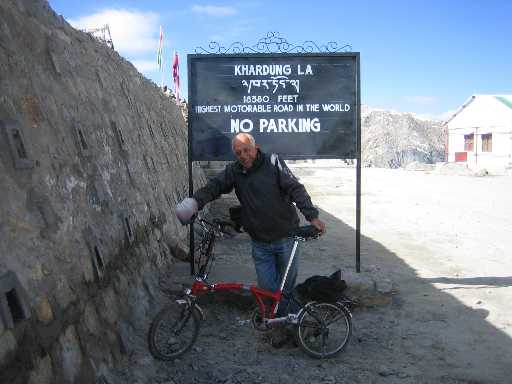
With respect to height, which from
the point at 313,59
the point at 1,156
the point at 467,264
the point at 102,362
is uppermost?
the point at 313,59

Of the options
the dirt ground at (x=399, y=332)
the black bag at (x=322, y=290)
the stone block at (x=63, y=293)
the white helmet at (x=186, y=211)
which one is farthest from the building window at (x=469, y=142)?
the stone block at (x=63, y=293)

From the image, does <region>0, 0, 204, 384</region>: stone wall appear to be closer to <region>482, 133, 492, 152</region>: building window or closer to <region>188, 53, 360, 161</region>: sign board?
<region>188, 53, 360, 161</region>: sign board

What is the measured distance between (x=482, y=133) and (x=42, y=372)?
156 feet

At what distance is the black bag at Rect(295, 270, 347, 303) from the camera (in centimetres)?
475

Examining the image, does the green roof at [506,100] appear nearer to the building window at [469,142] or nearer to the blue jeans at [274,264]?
the building window at [469,142]

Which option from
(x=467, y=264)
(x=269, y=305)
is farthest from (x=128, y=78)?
(x=467, y=264)

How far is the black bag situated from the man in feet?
Result: 0.49

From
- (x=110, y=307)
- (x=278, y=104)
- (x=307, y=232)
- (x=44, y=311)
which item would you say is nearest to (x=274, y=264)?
(x=307, y=232)

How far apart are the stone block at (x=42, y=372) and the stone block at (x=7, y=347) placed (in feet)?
0.63

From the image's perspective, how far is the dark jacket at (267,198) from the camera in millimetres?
4535

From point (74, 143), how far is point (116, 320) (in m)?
1.50

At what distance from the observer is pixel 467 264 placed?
29.1 feet

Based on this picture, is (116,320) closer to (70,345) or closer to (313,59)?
(70,345)

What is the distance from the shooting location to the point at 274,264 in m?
4.78
